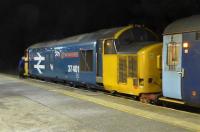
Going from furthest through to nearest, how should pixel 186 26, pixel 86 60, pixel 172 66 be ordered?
pixel 86 60 → pixel 172 66 → pixel 186 26

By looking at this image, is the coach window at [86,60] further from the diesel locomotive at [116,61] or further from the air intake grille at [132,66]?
the air intake grille at [132,66]

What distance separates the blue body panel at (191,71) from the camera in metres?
12.4

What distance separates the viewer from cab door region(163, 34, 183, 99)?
1329 centimetres

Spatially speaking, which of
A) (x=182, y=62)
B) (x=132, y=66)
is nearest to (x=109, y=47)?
(x=132, y=66)

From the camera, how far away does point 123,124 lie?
11.2 m

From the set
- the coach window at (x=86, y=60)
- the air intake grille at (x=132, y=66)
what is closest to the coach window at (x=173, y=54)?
the air intake grille at (x=132, y=66)

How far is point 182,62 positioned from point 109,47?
588 cm

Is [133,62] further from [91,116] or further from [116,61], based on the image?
[91,116]

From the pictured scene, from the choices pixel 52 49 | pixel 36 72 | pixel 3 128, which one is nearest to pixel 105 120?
pixel 3 128

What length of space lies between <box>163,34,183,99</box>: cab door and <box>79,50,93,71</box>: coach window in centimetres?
716

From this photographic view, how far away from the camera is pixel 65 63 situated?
25.6 m

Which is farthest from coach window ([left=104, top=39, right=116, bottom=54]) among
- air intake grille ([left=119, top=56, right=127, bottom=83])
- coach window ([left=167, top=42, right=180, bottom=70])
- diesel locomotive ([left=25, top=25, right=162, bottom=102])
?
coach window ([left=167, top=42, right=180, bottom=70])

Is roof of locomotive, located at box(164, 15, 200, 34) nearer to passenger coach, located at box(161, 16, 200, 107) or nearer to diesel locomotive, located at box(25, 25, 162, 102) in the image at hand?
passenger coach, located at box(161, 16, 200, 107)

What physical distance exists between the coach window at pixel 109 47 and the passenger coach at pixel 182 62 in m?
4.23
